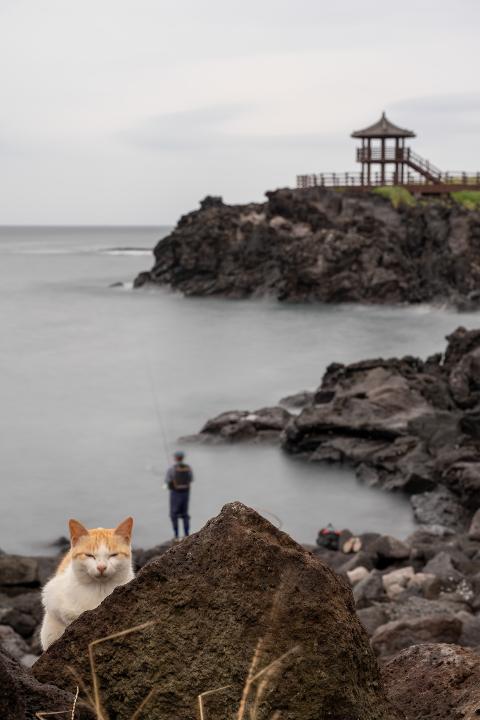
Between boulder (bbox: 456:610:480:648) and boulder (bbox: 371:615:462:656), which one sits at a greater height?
boulder (bbox: 371:615:462:656)

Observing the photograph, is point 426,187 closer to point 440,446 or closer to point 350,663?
point 440,446

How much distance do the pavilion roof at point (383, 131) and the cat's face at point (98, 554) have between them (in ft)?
263

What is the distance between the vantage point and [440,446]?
27.0 meters

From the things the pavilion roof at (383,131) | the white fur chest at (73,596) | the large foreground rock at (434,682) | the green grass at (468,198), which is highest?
the pavilion roof at (383,131)

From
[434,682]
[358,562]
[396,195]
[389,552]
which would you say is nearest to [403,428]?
[389,552]

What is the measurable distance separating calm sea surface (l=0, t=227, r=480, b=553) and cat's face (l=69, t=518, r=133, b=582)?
4.04 ft

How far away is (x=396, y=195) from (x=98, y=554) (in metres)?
77.0

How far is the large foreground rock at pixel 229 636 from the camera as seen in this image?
3578 mm

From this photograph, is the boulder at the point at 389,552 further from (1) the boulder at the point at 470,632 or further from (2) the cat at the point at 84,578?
(2) the cat at the point at 84,578

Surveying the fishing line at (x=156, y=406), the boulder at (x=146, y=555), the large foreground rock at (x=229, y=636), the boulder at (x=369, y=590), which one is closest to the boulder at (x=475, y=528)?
the boulder at (x=369, y=590)

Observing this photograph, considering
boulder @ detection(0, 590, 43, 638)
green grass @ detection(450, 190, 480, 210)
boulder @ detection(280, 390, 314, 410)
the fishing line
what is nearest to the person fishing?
boulder @ detection(0, 590, 43, 638)

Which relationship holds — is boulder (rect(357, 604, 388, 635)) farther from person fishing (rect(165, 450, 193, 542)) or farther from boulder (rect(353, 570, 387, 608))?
person fishing (rect(165, 450, 193, 542))

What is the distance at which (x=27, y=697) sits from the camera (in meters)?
3.41

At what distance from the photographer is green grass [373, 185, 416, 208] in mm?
78650
